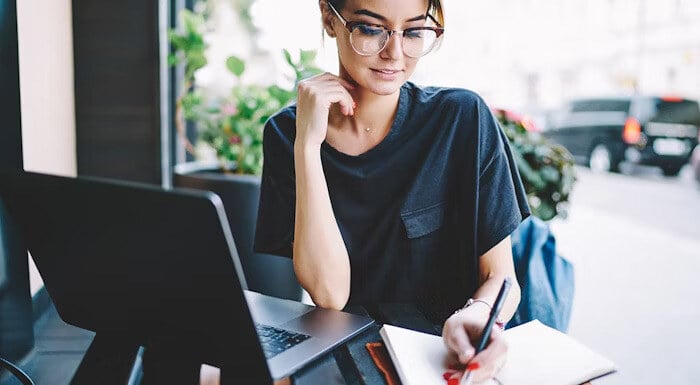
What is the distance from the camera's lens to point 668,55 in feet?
47.0

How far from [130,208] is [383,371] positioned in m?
0.36

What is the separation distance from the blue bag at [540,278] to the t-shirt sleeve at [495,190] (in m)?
0.13

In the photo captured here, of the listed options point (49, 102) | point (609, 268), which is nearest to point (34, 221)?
point (49, 102)

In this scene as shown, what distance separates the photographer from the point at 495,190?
1.09 metres

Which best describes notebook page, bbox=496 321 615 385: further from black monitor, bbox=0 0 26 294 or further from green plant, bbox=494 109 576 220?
green plant, bbox=494 109 576 220

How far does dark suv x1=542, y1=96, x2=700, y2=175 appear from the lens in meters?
8.09

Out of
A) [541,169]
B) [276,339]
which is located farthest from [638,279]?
[276,339]

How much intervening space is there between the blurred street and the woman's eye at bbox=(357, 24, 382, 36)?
74 cm

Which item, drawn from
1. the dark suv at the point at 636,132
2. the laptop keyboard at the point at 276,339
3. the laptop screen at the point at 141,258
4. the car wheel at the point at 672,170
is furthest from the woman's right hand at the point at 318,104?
the car wheel at the point at 672,170

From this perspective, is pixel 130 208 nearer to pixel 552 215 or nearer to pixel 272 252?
pixel 272 252

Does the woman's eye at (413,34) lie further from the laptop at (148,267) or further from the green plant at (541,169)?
the green plant at (541,169)

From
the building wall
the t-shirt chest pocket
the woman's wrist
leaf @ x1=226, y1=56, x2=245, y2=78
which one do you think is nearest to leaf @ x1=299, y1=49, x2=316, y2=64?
→ leaf @ x1=226, y1=56, x2=245, y2=78

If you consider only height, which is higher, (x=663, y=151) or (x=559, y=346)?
(x=559, y=346)

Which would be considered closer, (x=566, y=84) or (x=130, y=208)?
(x=130, y=208)
